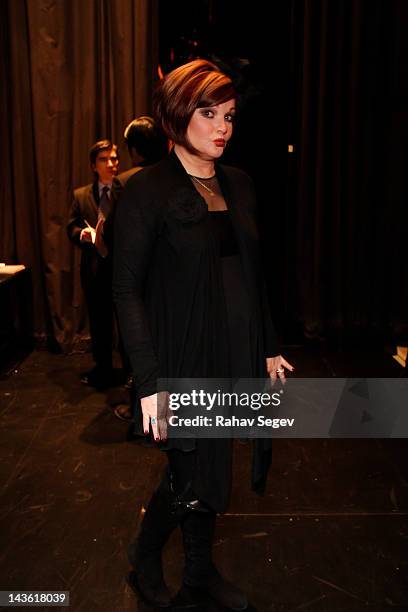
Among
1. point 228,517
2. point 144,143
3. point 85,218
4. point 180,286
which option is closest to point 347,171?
point 85,218

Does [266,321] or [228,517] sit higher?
[266,321]

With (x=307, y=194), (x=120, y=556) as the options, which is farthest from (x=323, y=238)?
(x=120, y=556)

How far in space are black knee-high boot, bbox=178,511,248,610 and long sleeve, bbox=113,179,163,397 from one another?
19.9 inches

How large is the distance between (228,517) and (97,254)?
1757 millimetres

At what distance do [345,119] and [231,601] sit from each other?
3.63 metres

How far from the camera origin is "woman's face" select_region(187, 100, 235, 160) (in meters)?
1.66

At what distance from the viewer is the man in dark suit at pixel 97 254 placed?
3762 millimetres

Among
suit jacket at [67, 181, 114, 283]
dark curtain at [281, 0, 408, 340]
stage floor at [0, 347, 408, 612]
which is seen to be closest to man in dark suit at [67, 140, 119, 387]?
suit jacket at [67, 181, 114, 283]

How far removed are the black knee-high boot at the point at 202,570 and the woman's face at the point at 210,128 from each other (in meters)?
1.01

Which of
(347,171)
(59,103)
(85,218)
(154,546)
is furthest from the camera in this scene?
(347,171)

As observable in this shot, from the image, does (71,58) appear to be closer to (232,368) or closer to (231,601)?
(232,368)

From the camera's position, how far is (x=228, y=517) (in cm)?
253

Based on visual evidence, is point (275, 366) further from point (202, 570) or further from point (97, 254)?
point (97, 254)

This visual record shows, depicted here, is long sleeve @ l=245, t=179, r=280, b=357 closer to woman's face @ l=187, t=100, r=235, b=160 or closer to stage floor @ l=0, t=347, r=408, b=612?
woman's face @ l=187, t=100, r=235, b=160
